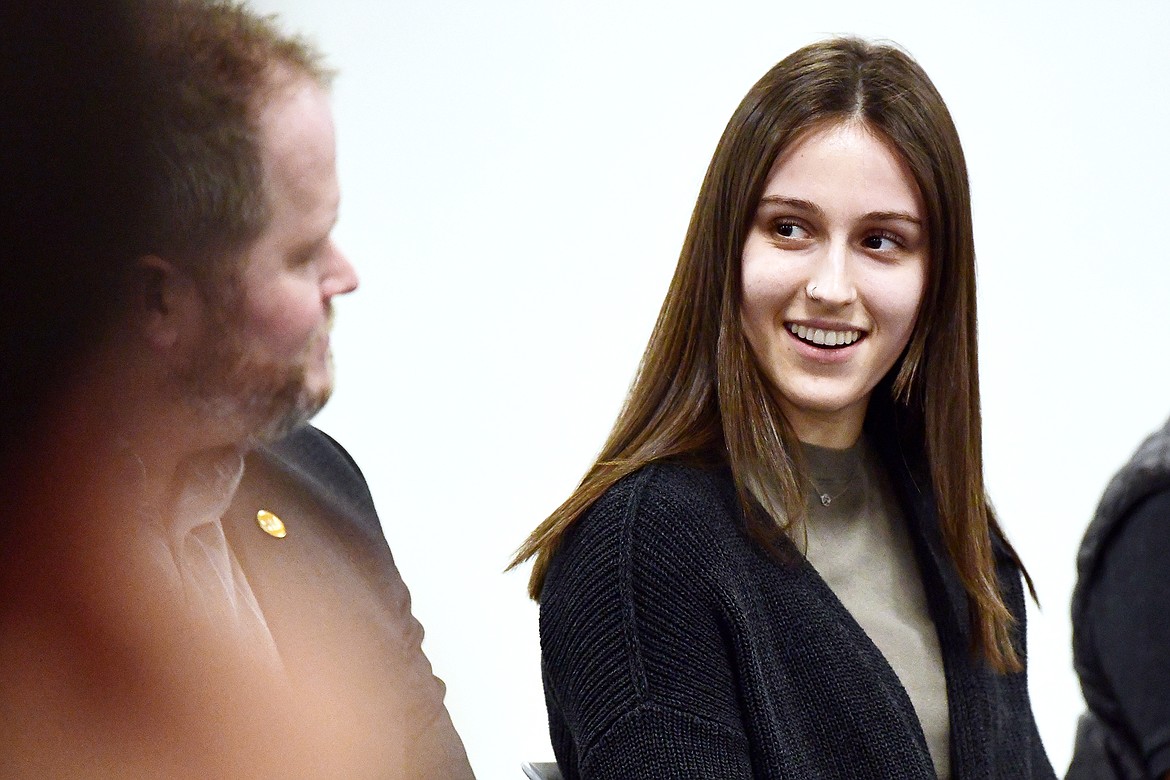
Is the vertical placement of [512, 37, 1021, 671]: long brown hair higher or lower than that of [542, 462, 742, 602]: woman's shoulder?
higher

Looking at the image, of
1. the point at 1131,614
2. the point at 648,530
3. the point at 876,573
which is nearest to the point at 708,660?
the point at 648,530

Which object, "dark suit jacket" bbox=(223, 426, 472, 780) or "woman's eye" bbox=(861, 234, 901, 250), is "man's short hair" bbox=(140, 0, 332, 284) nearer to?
"dark suit jacket" bbox=(223, 426, 472, 780)

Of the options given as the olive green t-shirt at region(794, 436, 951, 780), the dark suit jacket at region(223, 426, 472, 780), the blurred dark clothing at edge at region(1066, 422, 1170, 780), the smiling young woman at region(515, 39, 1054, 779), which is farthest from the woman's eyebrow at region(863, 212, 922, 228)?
the dark suit jacket at region(223, 426, 472, 780)

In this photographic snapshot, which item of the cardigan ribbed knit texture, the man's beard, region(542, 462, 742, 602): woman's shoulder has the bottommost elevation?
the cardigan ribbed knit texture

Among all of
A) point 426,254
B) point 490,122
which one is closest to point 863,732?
point 426,254

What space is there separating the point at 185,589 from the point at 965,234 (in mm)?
851

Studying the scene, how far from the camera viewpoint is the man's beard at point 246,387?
17 centimetres

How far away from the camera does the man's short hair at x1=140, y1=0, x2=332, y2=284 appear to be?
159 mm

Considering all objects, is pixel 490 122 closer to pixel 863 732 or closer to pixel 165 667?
pixel 863 732

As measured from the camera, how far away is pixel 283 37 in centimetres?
18

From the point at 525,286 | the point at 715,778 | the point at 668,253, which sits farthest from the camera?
the point at 668,253

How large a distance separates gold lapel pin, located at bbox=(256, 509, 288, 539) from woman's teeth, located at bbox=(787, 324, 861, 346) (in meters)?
0.73

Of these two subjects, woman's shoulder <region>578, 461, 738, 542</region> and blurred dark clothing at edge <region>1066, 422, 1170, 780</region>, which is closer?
blurred dark clothing at edge <region>1066, 422, 1170, 780</region>

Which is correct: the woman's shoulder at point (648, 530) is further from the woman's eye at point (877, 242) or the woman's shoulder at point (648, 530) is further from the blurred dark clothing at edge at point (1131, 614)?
the blurred dark clothing at edge at point (1131, 614)
